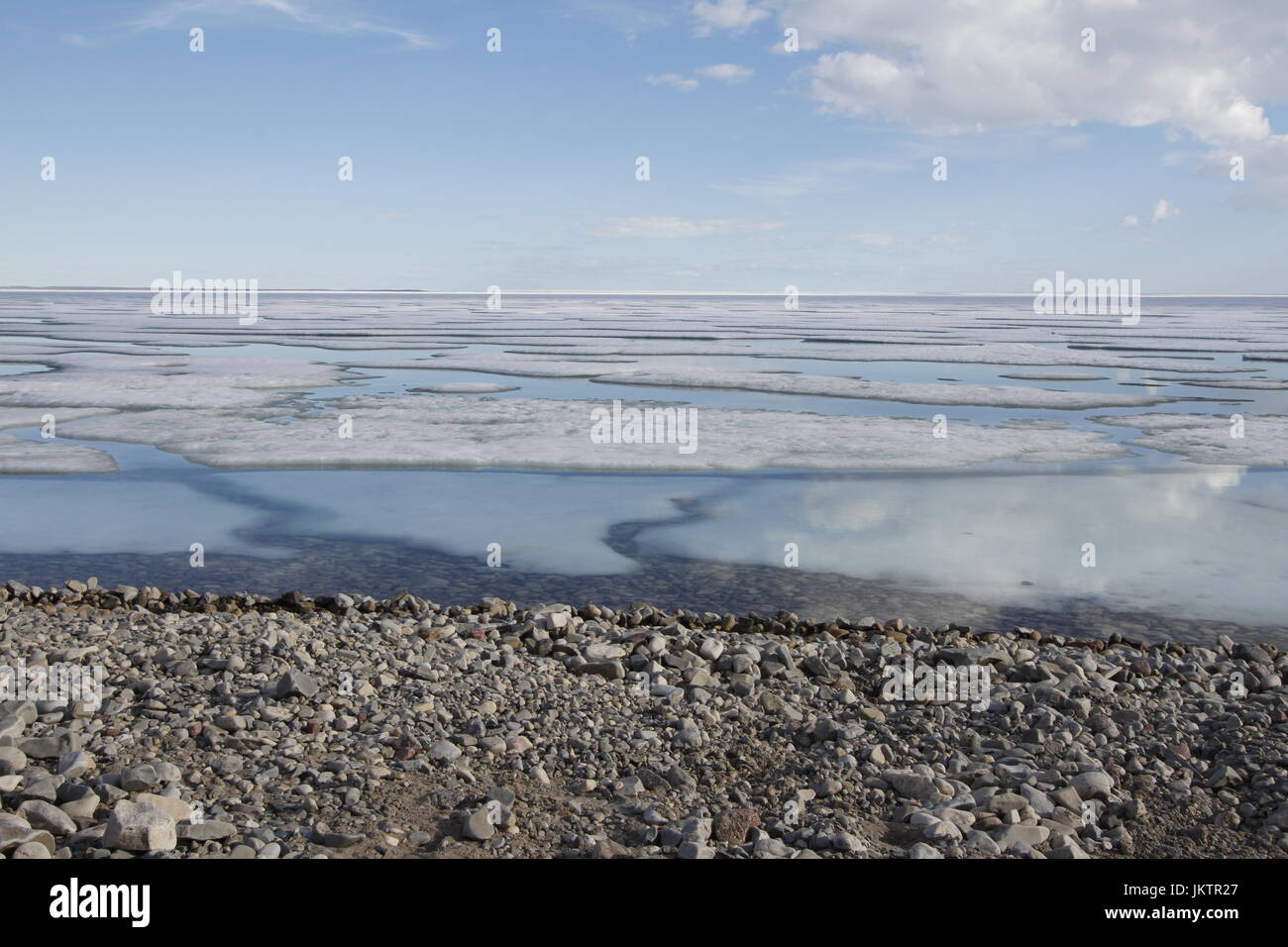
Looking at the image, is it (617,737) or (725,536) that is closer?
(617,737)

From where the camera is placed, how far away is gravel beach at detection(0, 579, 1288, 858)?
3137 mm

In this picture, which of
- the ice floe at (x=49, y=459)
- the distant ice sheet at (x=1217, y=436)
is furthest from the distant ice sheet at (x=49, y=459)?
the distant ice sheet at (x=1217, y=436)

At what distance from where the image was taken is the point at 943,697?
14.0 feet

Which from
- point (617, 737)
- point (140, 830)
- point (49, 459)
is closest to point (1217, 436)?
point (617, 737)

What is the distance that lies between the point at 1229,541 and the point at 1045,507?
1348 mm

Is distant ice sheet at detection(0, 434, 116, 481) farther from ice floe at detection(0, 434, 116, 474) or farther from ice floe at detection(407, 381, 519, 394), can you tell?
ice floe at detection(407, 381, 519, 394)

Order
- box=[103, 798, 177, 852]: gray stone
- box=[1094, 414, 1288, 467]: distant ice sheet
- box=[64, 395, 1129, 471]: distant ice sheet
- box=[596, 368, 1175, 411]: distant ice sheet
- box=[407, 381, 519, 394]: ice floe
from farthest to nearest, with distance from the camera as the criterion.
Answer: box=[407, 381, 519, 394]: ice floe, box=[596, 368, 1175, 411]: distant ice sheet, box=[1094, 414, 1288, 467]: distant ice sheet, box=[64, 395, 1129, 471]: distant ice sheet, box=[103, 798, 177, 852]: gray stone

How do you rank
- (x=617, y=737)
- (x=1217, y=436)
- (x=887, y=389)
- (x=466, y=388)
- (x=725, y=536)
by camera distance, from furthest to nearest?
(x=887, y=389)
(x=466, y=388)
(x=1217, y=436)
(x=725, y=536)
(x=617, y=737)

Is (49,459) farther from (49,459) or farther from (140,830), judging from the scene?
(140,830)

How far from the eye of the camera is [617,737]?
384 cm

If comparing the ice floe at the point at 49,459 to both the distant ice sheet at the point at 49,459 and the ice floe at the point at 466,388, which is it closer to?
the distant ice sheet at the point at 49,459

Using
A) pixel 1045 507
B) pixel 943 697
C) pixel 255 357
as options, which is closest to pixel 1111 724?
pixel 943 697

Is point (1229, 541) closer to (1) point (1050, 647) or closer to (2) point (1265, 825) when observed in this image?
(1) point (1050, 647)

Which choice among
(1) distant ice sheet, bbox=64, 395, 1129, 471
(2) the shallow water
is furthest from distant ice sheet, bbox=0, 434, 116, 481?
(1) distant ice sheet, bbox=64, 395, 1129, 471
